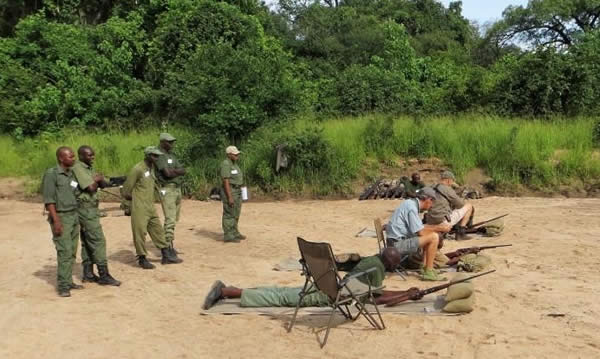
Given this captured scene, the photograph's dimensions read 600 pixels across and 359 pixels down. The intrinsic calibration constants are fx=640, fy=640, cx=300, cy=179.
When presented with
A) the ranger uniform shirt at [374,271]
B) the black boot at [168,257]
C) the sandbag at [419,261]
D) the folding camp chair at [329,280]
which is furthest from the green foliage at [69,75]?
the folding camp chair at [329,280]

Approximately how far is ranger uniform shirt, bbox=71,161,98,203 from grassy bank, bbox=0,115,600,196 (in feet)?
27.1

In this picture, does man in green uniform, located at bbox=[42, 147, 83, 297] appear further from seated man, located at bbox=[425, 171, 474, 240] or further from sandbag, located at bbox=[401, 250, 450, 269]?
seated man, located at bbox=[425, 171, 474, 240]

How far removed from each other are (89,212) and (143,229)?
88cm

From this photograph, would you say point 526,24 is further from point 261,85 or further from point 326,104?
point 261,85

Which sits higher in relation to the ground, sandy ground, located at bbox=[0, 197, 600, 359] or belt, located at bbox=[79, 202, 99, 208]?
belt, located at bbox=[79, 202, 99, 208]

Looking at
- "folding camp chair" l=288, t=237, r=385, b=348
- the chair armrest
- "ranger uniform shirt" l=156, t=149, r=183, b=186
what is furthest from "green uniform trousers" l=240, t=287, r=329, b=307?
"ranger uniform shirt" l=156, t=149, r=183, b=186

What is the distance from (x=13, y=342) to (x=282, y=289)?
2.58 m

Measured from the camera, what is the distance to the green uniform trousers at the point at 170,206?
8.66 meters

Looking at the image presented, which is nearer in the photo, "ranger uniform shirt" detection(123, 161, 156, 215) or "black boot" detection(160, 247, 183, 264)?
"ranger uniform shirt" detection(123, 161, 156, 215)

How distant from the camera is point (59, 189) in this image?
6918mm

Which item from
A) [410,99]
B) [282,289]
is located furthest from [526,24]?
[282,289]

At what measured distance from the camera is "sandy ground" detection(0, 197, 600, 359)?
5.42 m

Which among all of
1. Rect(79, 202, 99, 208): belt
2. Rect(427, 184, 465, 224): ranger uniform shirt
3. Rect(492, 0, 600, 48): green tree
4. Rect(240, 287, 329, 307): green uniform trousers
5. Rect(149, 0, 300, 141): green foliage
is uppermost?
Rect(492, 0, 600, 48): green tree

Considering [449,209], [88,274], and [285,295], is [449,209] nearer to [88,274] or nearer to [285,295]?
[285,295]
